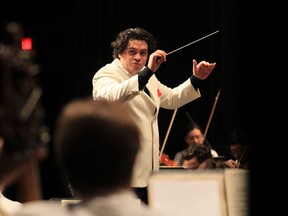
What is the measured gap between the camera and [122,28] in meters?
5.73

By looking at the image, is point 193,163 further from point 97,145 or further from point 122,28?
point 97,145

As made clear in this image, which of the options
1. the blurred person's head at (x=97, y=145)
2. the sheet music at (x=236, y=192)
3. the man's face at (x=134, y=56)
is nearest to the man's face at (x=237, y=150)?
the man's face at (x=134, y=56)

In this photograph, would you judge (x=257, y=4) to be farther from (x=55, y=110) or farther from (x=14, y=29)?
(x=55, y=110)

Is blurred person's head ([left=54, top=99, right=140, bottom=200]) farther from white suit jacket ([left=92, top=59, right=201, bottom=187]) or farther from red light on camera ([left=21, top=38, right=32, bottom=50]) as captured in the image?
red light on camera ([left=21, top=38, right=32, bottom=50])

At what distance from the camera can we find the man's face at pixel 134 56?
3.37 meters

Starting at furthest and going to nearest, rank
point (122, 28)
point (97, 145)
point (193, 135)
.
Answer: point (122, 28), point (193, 135), point (97, 145)

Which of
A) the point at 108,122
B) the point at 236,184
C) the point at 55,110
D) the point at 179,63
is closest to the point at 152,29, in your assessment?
the point at 179,63

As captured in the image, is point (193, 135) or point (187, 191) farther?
point (193, 135)

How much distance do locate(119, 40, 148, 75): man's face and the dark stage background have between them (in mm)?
2038

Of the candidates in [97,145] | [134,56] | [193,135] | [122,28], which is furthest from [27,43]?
[97,145]

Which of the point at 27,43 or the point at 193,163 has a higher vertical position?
the point at 27,43

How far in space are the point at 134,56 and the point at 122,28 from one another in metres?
2.40

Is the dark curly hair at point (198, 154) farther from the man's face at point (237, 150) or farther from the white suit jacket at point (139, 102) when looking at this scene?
the white suit jacket at point (139, 102)

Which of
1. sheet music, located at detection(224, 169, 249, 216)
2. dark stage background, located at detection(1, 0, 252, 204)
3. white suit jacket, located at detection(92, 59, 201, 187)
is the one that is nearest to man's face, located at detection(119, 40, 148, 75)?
white suit jacket, located at detection(92, 59, 201, 187)
